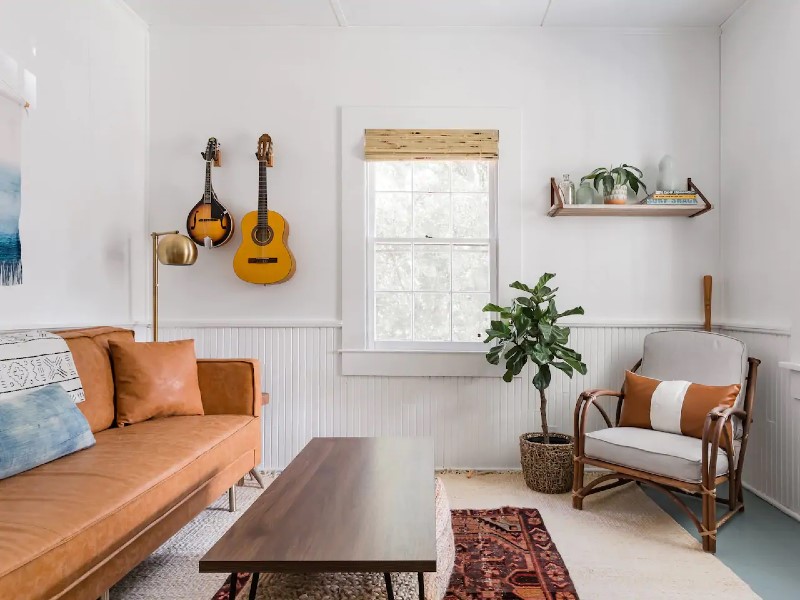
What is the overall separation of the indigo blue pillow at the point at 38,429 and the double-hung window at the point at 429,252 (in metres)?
1.97

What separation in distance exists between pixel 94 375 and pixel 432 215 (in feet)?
7.44

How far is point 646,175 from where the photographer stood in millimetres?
3764

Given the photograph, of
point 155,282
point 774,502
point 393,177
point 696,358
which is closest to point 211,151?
point 155,282

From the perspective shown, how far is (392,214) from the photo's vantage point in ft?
12.8

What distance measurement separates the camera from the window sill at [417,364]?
376 cm

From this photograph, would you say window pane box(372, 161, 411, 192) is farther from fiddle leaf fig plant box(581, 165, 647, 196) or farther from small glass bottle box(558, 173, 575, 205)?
fiddle leaf fig plant box(581, 165, 647, 196)

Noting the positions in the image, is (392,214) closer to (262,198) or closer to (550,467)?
(262,198)

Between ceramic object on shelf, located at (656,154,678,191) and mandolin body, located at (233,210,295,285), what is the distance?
7.99 ft

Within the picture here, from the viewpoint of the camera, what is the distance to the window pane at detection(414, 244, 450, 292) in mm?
3879

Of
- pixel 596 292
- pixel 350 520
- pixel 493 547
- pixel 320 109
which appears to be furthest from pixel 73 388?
pixel 596 292

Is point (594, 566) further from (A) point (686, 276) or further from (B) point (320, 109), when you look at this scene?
(B) point (320, 109)

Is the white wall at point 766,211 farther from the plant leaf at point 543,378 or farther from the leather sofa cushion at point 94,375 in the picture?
the leather sofa cushion at point 94,375

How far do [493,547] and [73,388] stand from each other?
6.57ft

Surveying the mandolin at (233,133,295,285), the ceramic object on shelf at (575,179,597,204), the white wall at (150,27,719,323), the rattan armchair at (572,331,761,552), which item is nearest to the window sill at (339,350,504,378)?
the white wall at (150,27,719,323)
